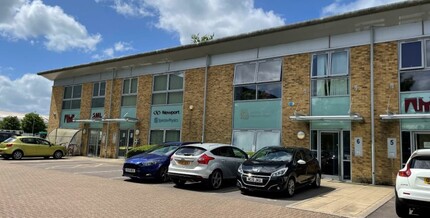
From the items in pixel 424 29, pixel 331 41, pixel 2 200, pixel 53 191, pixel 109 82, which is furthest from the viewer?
pixel 109 82

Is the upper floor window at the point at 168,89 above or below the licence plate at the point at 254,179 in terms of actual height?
above

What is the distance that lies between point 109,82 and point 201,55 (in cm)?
819

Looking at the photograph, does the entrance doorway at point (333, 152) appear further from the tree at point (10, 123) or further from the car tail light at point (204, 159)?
the tree at point (10, 123)

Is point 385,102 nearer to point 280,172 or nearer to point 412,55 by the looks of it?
point 412,55

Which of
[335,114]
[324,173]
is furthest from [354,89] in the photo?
[324,173]

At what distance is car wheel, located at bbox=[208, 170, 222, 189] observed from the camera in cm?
1052

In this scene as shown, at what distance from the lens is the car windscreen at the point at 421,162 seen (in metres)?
6.89

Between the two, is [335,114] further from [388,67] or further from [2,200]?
[2,200]

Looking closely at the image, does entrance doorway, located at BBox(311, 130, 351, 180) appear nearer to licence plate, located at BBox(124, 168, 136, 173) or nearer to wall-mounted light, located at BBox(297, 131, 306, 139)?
wall-mounted light, located at BBox(297, 131, 306, 139)

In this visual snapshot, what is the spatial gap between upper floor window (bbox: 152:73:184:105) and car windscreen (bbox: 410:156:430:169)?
1414 centimetres

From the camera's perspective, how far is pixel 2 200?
7.73m

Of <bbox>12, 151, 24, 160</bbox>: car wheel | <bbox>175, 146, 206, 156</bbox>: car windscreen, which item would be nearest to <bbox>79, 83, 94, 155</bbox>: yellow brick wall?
<bbox>12, 151, 24, 160</bbox>: car wheel

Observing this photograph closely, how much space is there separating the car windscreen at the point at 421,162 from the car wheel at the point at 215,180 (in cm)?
542

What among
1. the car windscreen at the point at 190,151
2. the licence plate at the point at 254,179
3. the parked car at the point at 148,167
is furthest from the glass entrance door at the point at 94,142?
the licence plate at the point at 254,179
